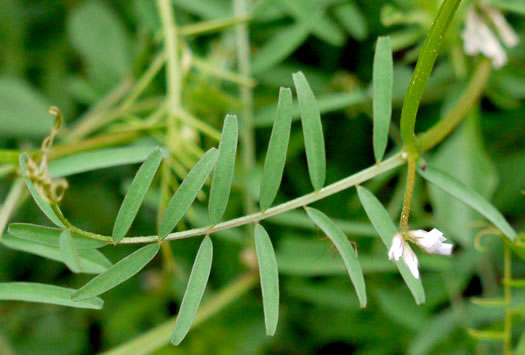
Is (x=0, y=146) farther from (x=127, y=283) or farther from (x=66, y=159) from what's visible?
(x=66, y=159)

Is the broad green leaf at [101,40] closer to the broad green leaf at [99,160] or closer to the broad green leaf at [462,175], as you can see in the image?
the broad green leaf at [99,160]

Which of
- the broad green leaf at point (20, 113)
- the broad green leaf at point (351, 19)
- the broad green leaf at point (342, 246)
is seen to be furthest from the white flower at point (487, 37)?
the broad green leaf at point (20, 113)

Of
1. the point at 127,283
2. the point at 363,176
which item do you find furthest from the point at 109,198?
the point at 363,176

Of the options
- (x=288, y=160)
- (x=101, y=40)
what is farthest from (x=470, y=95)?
(x=101, y=40)

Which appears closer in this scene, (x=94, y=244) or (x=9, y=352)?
(x=94, y=244)

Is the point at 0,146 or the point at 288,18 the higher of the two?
the point at 288,18

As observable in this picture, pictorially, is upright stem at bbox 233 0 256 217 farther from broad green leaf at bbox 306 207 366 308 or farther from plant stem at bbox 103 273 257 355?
broad green leaf at bbox 306 207 366 308

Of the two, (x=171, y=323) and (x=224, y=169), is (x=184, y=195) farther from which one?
(x=171, y=323)
